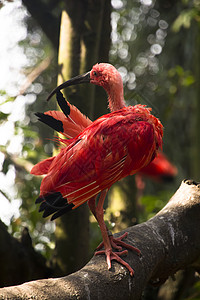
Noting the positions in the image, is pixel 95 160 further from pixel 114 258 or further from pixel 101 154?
pixel 114 258

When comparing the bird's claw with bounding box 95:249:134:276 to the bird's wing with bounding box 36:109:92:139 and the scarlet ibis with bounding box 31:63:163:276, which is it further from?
the bird's wing with bounding box 36:109:92:139

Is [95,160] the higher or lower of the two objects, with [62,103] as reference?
lower

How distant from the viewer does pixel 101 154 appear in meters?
2.10

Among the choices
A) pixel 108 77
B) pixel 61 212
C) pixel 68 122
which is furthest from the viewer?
pixel 68 122

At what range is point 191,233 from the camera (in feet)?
9.57

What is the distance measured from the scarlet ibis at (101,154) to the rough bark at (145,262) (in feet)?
0.34

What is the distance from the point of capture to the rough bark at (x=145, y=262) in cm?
197

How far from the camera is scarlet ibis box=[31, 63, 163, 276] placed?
6.79 feet

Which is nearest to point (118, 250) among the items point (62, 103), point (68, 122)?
point (68, 122)

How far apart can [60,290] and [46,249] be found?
6.60 ft

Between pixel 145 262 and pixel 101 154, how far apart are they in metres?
0.80

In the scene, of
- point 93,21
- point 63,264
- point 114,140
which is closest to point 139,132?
point 114,140

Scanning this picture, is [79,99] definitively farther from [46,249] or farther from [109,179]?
[46,249]

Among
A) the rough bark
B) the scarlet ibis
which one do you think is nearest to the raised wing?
the scarlet ibis
